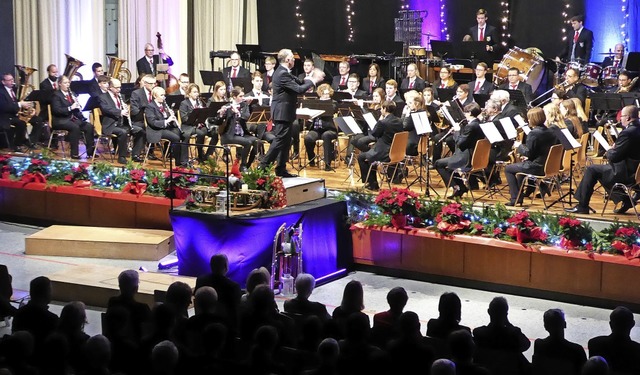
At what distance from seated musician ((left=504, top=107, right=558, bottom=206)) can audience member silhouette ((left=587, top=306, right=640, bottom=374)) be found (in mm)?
5475

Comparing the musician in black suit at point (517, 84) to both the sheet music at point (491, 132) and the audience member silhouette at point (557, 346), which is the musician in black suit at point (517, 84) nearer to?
the sheet music at point (491, 132)

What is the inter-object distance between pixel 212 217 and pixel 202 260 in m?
0.49

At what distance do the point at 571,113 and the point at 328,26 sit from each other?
9.48 metres

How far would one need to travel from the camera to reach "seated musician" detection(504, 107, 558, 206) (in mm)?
11195

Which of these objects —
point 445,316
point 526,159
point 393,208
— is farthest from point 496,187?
point 445,316

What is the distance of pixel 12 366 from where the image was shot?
17.6 feet

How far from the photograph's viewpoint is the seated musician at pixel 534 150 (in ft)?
36.7

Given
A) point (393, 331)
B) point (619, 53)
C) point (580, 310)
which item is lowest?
point (580, 310)

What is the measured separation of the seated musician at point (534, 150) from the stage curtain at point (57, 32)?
10.9m

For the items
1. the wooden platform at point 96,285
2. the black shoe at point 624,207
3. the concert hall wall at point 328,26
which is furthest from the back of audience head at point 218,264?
the concert hall wall at point 328,26

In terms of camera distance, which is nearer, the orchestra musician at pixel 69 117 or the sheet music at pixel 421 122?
the sheet music at pixel 421 122

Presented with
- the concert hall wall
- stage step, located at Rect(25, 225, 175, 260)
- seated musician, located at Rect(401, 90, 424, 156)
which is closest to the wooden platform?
stage step, located at Rect(25, 225, 175, 260)

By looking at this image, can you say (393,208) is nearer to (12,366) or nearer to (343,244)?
(343,244)

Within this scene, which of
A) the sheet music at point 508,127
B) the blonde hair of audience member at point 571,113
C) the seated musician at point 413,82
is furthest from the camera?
the seated musician at point 413,82
